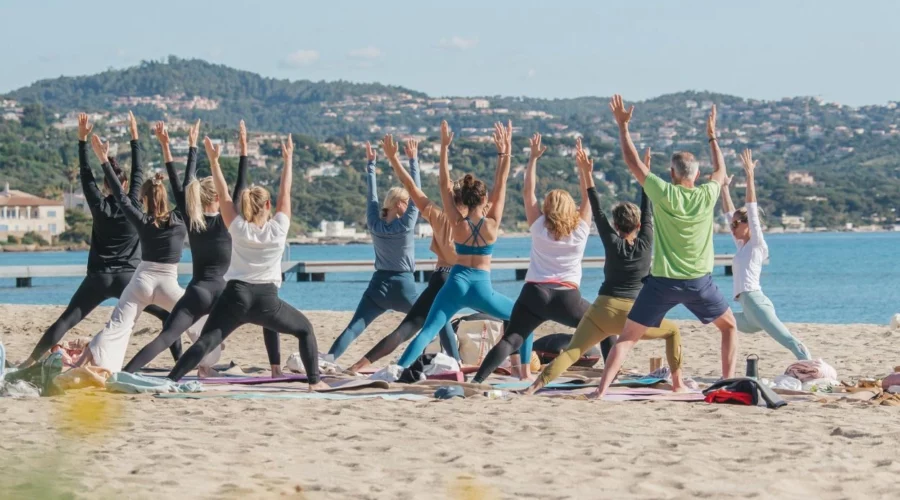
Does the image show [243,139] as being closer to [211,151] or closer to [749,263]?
[211,151]

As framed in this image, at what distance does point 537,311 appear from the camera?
30.4 feet

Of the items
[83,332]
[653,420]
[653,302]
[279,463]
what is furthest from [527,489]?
[83,332]

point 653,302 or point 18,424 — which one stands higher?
point 653,302

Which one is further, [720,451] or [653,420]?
[653,420]

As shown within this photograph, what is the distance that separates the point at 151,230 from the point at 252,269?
1.30 m

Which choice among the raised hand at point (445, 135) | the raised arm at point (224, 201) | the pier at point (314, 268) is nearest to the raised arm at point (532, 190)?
the raised hand at point (445, 135)

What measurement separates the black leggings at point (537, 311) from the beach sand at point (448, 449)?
48 centimetres

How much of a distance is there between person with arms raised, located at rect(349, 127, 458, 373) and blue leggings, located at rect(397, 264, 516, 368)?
0.30 meters

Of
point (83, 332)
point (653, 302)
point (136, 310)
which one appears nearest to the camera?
point (653, 302)

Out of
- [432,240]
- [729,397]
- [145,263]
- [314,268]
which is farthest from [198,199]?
[314,268]

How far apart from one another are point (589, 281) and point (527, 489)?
56621 millimetres

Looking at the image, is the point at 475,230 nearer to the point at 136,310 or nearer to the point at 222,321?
the point at 222,321

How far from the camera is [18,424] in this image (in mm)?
7801

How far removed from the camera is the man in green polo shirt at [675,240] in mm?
8461
